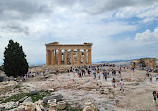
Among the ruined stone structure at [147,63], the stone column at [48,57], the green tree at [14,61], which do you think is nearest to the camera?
the green tree at [14,61]

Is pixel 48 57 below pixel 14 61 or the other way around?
the other way around

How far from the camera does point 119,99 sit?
1485 centimetres

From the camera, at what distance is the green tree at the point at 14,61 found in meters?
31.7

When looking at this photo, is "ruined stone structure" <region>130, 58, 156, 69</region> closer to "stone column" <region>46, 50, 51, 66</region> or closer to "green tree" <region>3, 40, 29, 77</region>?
"stone column" <region>46, 50, 51, 66</region>

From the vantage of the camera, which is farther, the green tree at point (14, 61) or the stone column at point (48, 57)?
the stone column at point (48, 57)

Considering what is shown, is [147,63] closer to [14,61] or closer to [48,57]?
[48,57]

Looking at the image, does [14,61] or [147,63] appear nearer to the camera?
A: [14,61]

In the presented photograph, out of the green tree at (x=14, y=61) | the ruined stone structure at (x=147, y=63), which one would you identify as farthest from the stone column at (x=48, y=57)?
the ruined stone structure at (x=147, y=63)

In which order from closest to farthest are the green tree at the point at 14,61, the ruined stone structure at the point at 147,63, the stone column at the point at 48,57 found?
1. the green tree at the point at 14,61
2. the stone column at the point at 48,57
3. the ruined stone structure at the point at 147,63

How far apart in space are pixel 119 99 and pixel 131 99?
1259 mm

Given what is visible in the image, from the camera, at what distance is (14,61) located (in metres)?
31.6

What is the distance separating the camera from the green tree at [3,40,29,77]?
31672mm

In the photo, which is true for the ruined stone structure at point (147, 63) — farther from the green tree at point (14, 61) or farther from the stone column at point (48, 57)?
the green tree at point (14, 61)

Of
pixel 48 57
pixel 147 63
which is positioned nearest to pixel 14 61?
pixel 48 57
